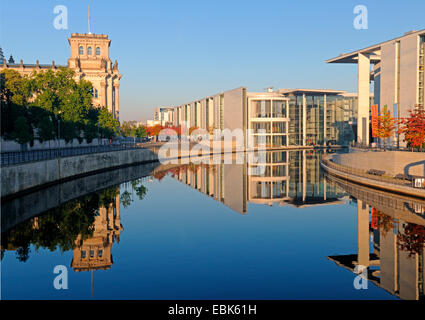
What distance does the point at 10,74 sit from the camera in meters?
51.6

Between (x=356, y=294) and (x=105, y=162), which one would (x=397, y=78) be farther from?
(x=356, y=294)

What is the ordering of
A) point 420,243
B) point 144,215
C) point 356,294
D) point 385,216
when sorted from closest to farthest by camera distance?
point 356,294 → point 420,243 → point 385,216 → point 144,215

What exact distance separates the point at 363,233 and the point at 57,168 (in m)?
29.0

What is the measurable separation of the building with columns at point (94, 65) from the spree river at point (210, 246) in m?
58.7

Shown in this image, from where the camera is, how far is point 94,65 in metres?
93.7

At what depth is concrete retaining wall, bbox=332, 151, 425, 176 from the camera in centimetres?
3275

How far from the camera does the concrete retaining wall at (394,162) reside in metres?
32.8

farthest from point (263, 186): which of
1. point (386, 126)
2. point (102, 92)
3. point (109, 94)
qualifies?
point (109, 94)

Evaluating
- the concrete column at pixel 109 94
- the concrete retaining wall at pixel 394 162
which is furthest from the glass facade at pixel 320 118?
the concrete retaining wall at pixel 394 162

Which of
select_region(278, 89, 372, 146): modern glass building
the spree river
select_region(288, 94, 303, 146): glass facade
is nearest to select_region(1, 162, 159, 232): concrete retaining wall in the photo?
the spree river

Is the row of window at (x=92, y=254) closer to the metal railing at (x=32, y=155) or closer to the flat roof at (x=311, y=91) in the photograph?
the metal railing at (x=32, y=155)

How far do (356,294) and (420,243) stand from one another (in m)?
7.40

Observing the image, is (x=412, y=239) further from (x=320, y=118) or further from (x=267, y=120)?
(x=320, y=118)
